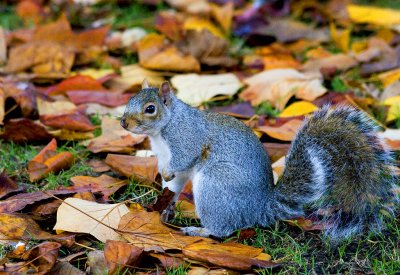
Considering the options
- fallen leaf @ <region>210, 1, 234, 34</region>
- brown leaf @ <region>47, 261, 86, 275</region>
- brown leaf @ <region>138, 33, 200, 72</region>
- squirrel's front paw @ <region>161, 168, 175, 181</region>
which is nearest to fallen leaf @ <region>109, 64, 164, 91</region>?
brown leaf @ <region>138, 33, 200, 72</region>

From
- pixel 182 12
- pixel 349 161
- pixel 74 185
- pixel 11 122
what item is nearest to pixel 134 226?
pixel 74 185

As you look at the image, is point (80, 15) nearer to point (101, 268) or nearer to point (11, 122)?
point (11, 122)

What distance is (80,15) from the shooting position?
460 cm

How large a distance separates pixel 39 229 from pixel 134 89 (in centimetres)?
134

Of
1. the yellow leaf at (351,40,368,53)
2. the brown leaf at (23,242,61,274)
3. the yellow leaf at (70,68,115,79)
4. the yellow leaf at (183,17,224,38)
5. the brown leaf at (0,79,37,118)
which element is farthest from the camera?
the yellow leaf at (183,17,224,38)

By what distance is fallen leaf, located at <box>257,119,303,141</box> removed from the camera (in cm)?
Answer: 280

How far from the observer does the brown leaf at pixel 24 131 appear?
289 cm

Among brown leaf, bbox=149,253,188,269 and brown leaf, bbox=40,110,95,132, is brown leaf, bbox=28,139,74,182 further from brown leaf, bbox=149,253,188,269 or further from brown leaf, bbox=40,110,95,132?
brown leaf, bbox=149,253,188,269

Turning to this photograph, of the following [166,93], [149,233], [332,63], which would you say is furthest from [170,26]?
[149,233]

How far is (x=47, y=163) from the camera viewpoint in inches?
105

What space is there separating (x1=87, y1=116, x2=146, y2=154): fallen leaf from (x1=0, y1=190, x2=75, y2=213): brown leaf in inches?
17.9

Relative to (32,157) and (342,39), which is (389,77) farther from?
(32,157)

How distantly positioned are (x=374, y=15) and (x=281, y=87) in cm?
132

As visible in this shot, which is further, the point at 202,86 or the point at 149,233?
the point at 202,86
